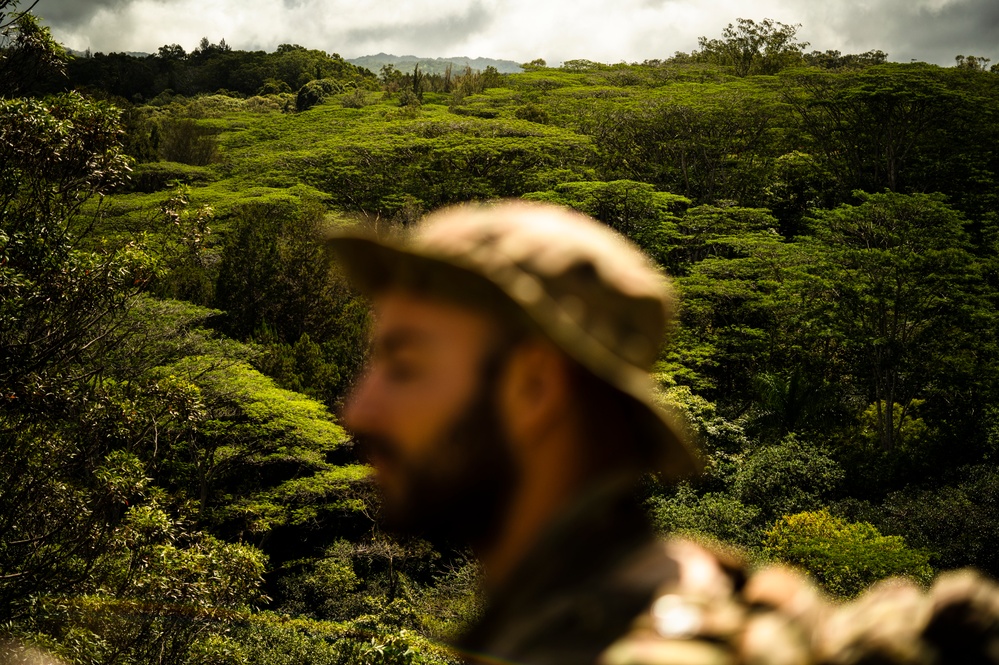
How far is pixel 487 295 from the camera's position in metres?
0.54

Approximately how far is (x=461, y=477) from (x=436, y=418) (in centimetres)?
4

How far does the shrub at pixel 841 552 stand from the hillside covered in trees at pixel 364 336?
4cm

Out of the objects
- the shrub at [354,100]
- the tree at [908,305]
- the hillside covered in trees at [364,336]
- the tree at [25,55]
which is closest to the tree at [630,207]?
the hillside covered in trees at [364,336]

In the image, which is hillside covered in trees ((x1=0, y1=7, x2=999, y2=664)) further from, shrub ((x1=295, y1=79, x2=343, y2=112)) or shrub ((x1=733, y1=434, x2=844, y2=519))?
shrub ((x1=295, y1=79, x2=343, y2=112))

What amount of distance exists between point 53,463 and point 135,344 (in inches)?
205

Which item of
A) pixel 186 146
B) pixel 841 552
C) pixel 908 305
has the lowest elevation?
pixel 841 552

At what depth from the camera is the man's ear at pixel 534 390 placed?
0.53 m

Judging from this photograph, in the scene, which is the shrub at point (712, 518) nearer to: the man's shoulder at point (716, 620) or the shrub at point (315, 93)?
the man's shoulder at point (716, 620)

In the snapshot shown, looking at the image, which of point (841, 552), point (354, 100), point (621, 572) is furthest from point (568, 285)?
point (354, 100)

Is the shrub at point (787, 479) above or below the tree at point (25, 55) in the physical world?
below

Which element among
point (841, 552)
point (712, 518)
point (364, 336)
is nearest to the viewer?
point (841, 552)

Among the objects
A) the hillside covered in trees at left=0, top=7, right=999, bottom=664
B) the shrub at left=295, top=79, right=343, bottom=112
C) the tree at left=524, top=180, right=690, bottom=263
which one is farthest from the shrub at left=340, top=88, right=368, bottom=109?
the tree at left=524, top=180, right=690, bottom=263

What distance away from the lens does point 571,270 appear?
546 millimetres

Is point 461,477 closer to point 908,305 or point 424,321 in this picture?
point 424,321
